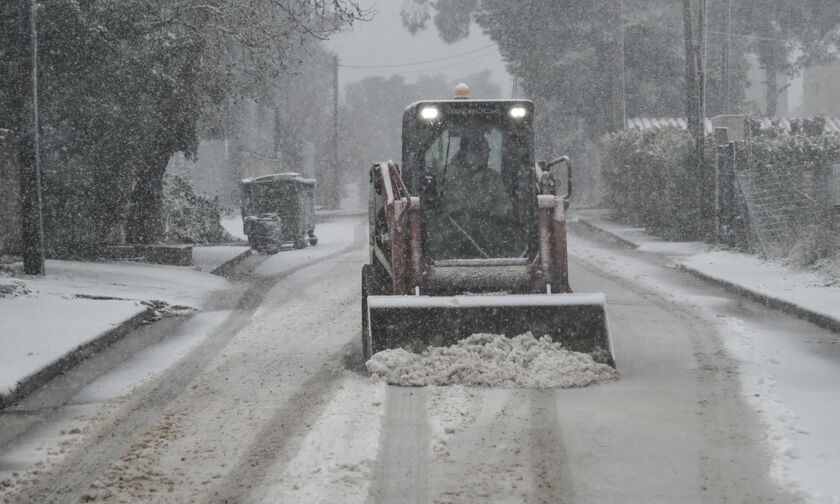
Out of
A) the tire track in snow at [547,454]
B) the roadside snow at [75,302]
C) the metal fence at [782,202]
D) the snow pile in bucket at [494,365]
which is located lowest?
the tire track in snow at [547,454]

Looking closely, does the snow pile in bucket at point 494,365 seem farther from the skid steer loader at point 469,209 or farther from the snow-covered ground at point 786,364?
the snow-covered ground at point 786,364

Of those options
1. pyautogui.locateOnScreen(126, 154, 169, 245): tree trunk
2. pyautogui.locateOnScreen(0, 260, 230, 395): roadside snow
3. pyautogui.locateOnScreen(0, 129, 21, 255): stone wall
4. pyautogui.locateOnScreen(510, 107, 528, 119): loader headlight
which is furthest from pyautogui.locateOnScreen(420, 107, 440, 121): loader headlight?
pyautogui.locateOnScreen(126, 154, 169, 245): tree trunk

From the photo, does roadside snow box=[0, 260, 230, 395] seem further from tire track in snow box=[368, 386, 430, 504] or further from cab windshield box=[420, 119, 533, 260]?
cab windshield box=[420, 119, 533, 260]

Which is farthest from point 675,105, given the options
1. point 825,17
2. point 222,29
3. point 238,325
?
point 238,325

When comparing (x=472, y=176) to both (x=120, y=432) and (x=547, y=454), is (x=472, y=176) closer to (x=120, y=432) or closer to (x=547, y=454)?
(x=547, y=454)

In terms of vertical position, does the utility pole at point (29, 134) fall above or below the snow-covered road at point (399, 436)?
above

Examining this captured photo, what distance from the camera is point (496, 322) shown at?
8.33 meters

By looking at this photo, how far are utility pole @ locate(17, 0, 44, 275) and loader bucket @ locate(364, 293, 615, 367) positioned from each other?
316 inches

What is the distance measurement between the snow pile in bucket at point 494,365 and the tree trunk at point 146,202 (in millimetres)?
12711

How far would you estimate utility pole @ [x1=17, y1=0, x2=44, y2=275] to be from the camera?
14.3 metres

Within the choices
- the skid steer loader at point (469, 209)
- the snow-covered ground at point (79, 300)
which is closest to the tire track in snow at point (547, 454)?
the skid steer loader at point (469, 209)

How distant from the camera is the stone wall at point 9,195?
52.1 ft

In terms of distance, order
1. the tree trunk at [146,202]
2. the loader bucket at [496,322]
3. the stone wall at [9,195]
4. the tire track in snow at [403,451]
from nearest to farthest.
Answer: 1. the tire track in snow at [403,451]
2. the loader bucket at [496,322]
3. the stone wall at [9,195]
4. the tree trunk at [146,202]

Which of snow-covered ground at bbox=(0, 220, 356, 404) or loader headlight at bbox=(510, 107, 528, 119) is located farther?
loader headlight at bbox=(510, 107, 528, 119)
